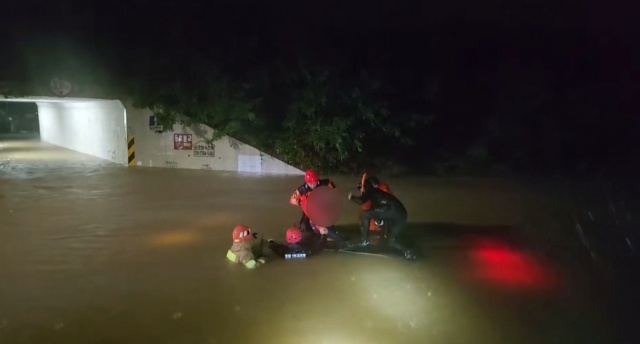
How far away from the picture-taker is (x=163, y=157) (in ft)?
58.0

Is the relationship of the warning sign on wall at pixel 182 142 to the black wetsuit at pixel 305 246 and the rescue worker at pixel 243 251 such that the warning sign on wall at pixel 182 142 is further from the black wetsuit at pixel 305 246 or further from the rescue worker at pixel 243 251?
the rescue worker at pixel 243 251

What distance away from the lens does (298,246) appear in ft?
23.1

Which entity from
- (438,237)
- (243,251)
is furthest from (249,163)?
(243,251)

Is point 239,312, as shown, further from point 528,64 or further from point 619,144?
point 619,144

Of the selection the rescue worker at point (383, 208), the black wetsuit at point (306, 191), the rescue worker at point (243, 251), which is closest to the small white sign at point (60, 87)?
the black wetsuit at point (306, 191)

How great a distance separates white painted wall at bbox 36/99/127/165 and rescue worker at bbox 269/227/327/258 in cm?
A: 1266

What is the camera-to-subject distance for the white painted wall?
62.0ft

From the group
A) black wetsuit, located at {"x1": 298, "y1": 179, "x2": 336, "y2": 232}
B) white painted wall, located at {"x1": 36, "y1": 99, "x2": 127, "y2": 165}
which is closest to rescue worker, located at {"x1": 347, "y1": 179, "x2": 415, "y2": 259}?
black wetsuit, located at {"x1": 298, "y1": 179, "x2": 336, "y2": 232}

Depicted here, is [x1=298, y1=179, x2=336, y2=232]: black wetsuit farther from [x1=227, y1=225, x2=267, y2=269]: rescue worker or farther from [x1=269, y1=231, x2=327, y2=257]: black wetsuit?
[x1=227, y1=225, x2=267, y2=269]: rescue worker

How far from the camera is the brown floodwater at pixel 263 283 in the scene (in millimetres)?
4668

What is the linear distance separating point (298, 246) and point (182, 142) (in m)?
11.3

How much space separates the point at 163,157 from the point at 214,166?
1948mm

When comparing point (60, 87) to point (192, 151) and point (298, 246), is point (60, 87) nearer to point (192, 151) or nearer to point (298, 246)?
point (192, 151)

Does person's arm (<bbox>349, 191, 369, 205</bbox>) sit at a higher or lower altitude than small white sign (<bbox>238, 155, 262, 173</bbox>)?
higher
